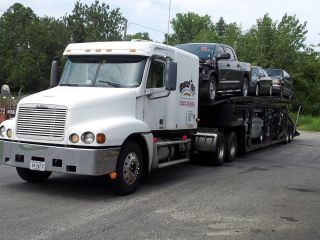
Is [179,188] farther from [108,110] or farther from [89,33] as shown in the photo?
[89,33]

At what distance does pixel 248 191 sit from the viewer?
9586mm

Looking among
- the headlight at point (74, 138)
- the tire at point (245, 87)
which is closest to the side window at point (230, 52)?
the tire at point (245, 87)

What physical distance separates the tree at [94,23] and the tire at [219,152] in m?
53.0

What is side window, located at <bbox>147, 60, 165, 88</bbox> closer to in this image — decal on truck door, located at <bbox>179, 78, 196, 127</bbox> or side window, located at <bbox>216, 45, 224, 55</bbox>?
decal on truck door, located at <bbox>179, 78, 196, 127</bbox>

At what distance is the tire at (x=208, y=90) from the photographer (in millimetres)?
12992

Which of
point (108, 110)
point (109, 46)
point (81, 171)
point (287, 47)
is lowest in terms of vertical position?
point (81, 171)

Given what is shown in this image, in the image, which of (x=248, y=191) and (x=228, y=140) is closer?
(x=248, y=191)

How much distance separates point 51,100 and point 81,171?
137 cm

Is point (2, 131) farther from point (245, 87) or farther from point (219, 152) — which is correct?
point (245, 87)

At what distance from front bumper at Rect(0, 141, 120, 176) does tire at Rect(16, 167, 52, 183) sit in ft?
3.01

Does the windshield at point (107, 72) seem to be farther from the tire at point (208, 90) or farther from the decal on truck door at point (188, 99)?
the tire at point (208, 90)

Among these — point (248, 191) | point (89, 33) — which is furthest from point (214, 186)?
point (89, 33)

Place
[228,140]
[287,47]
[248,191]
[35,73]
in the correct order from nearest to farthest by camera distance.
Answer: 1. [248,191]
2. [228,140]
3. [287,47]
4. [35,73]

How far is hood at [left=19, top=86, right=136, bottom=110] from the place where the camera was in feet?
27.4
